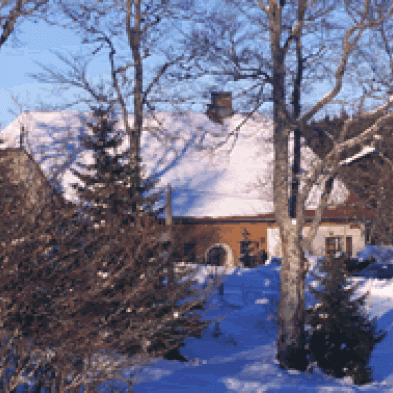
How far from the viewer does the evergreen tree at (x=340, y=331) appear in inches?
434

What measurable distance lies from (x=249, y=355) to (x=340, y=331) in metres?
3.00

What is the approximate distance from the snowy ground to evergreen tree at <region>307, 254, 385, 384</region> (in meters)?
0.31

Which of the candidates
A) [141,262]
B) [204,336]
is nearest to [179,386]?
[141,262]

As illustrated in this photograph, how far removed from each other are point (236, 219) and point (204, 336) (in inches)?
406

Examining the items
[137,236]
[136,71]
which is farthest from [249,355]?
[136,71]

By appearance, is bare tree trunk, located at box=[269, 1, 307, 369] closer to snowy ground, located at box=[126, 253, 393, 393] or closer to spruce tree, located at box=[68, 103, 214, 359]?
snowy ground, located at box=[126, 253, 393, 393]

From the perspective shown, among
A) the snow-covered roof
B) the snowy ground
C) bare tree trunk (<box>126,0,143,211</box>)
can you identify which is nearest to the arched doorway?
the snow-covered roof

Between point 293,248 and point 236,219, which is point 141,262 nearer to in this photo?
point 293,248

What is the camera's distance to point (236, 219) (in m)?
24.7

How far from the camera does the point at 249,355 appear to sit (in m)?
13.3

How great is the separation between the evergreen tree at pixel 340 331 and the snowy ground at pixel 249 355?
1.02 ft

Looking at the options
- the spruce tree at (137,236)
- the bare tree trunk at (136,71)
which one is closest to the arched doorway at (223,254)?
the bare tree trunk at (136,71)

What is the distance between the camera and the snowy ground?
32.2 feet

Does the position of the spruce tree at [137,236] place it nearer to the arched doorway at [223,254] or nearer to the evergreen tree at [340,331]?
the evergreen tree at [340,331]
